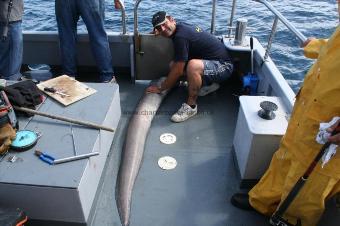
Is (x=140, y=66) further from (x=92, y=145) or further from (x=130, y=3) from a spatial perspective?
(x=130, y=3)

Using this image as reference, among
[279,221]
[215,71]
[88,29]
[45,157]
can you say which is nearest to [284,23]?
[215,71]

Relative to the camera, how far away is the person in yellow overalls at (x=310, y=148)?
6.41ft

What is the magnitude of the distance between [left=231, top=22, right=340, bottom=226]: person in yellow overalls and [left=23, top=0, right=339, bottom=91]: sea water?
15.0 feet

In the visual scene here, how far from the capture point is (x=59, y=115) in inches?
121

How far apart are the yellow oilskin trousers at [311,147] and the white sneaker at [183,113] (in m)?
1.62

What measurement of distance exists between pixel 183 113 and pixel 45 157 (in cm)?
193

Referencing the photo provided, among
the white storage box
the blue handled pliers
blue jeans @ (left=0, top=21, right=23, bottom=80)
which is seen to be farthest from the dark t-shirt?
the blue handled pliers

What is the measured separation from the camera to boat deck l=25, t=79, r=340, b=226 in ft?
9.39

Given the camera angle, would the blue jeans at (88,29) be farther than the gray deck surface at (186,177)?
Yes

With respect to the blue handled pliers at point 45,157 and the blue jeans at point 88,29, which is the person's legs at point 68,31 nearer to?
the blue jeans at point 88,29

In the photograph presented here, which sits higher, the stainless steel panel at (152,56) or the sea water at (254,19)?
the stainless steel panel at (152,56)

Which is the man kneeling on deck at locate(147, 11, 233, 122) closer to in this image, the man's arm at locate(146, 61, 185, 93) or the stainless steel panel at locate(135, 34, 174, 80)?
the man's arm at locate(146, 61, 185, 93)

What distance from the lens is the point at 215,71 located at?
4.23 meters

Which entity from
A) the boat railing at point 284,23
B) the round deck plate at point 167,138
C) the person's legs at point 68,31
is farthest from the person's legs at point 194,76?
the person's legs at point 68,31
